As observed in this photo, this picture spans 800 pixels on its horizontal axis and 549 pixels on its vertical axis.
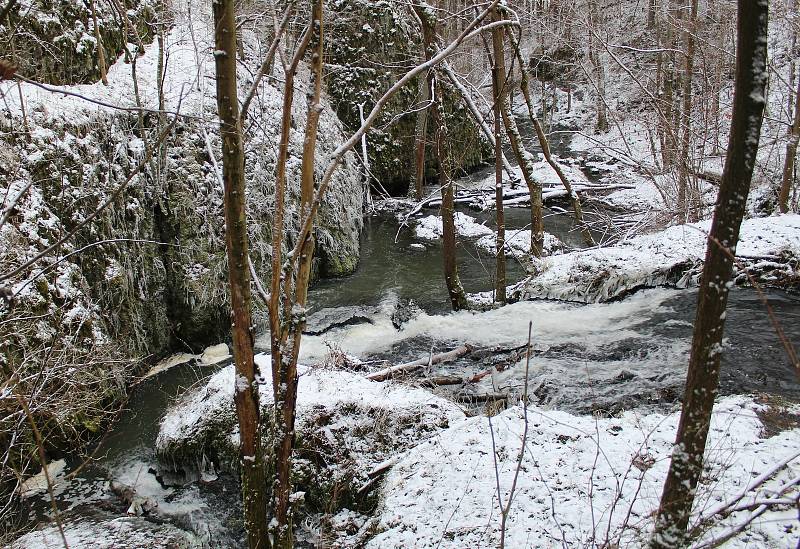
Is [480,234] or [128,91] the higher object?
[128,91]

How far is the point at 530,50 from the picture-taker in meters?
26.9

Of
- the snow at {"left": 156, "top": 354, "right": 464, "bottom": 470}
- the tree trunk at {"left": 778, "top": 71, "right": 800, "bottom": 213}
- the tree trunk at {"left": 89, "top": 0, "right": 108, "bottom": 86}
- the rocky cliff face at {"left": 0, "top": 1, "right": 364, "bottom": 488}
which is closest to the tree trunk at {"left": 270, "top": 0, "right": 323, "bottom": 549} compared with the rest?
the snow at {"left": 156, "top": 354, "right": 464, "bottom": 470}

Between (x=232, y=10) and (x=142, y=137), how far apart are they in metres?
6.68

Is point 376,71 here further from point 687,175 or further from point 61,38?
point 687,175

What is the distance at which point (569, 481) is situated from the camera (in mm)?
3484

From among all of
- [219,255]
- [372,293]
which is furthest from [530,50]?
[219,255]

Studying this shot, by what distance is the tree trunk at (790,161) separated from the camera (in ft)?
29.7

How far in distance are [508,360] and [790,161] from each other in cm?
731

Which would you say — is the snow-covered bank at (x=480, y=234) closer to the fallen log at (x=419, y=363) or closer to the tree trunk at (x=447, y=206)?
the tree trunk at (x=447, y=206)

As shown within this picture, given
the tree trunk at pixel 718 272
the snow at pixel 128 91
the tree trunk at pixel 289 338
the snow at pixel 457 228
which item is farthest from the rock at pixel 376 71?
the tree trunk at pixel 718 272

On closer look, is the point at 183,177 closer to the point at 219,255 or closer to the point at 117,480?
the point at 219,255

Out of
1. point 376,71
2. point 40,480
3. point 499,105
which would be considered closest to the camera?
point 40,480

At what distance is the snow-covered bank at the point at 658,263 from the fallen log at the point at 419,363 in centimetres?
237

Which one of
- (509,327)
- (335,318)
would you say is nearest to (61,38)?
(335,318)
